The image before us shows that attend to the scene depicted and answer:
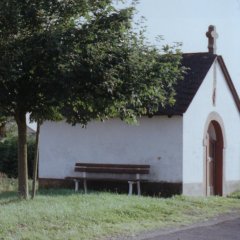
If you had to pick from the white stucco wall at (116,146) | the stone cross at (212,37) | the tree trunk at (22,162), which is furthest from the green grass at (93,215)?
the stone cross at (212,37)

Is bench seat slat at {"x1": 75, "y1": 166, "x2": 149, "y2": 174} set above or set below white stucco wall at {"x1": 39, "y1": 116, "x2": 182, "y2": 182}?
below

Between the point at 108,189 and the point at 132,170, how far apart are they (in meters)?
1.20

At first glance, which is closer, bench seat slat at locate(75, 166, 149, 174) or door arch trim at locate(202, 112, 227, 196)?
bench seat slat at locate(75, 166, 149, 174)

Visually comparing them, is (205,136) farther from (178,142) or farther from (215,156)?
(178,142)

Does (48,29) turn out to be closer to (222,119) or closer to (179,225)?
(179,225)

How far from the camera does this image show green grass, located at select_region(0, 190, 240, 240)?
11.3 metres

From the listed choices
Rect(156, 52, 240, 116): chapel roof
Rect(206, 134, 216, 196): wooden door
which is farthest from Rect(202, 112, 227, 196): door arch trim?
Rect(156, 52, 240, 116): chapel roof

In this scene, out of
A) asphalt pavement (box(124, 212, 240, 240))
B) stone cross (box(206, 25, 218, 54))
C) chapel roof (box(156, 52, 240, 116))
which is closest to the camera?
asphalt pavement (box(124, 212, 240, 240))

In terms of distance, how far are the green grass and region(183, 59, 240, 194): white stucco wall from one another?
8.03 feet

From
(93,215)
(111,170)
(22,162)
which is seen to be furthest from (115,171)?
(93,215)

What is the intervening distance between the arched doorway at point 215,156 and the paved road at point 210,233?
25.7 feet

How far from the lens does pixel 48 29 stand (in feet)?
43.4

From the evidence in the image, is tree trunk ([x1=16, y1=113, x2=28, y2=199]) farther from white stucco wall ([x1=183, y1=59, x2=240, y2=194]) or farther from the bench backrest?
white stucco wall ([x1=183, y1=59, x2=240, y2=194])

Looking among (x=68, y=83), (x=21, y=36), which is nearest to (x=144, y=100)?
(x=68, y=83)
